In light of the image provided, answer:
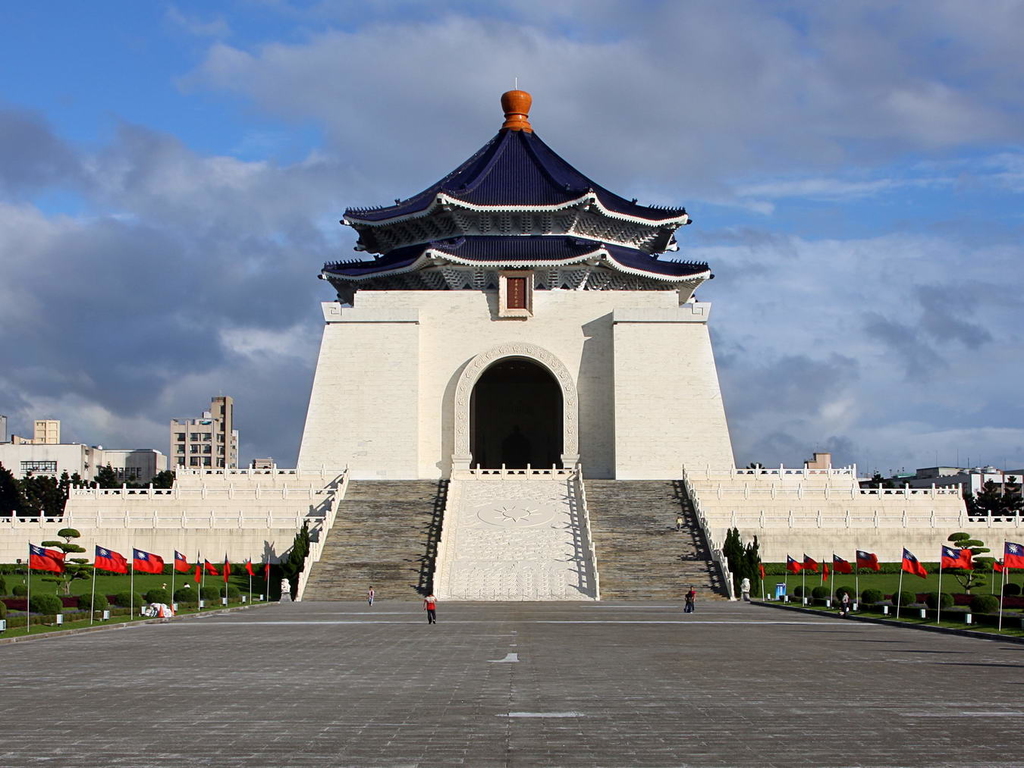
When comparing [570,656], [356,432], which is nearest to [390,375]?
[356,432]

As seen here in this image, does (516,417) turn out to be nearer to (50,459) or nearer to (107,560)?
(107,560)

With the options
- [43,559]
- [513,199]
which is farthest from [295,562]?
[513,199]

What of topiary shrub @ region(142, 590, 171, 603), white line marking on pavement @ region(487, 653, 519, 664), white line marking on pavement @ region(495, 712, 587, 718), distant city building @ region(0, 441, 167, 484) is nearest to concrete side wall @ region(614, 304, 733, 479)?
topiary shrub @ region(142, 590, 171, 603)

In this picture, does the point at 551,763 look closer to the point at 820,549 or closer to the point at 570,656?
the point at 570,656

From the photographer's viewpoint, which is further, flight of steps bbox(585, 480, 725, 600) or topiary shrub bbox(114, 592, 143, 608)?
flight of steps bbox(585, 480, 725, 600)

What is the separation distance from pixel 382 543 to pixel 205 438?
270 ft

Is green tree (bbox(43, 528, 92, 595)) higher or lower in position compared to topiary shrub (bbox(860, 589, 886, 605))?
higher

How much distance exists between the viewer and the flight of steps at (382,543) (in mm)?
30609

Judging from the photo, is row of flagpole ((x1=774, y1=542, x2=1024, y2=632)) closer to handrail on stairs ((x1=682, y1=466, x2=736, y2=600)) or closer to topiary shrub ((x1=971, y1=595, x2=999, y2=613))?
topiary shrub ((x1=971, y1=595, x2=999, y2=613))

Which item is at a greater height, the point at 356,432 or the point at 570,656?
the point at 356,432

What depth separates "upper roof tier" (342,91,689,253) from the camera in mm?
45969

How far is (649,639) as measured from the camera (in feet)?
61.8

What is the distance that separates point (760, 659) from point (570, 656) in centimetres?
229

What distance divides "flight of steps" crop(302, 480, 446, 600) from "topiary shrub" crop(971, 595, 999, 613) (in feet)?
40.8
